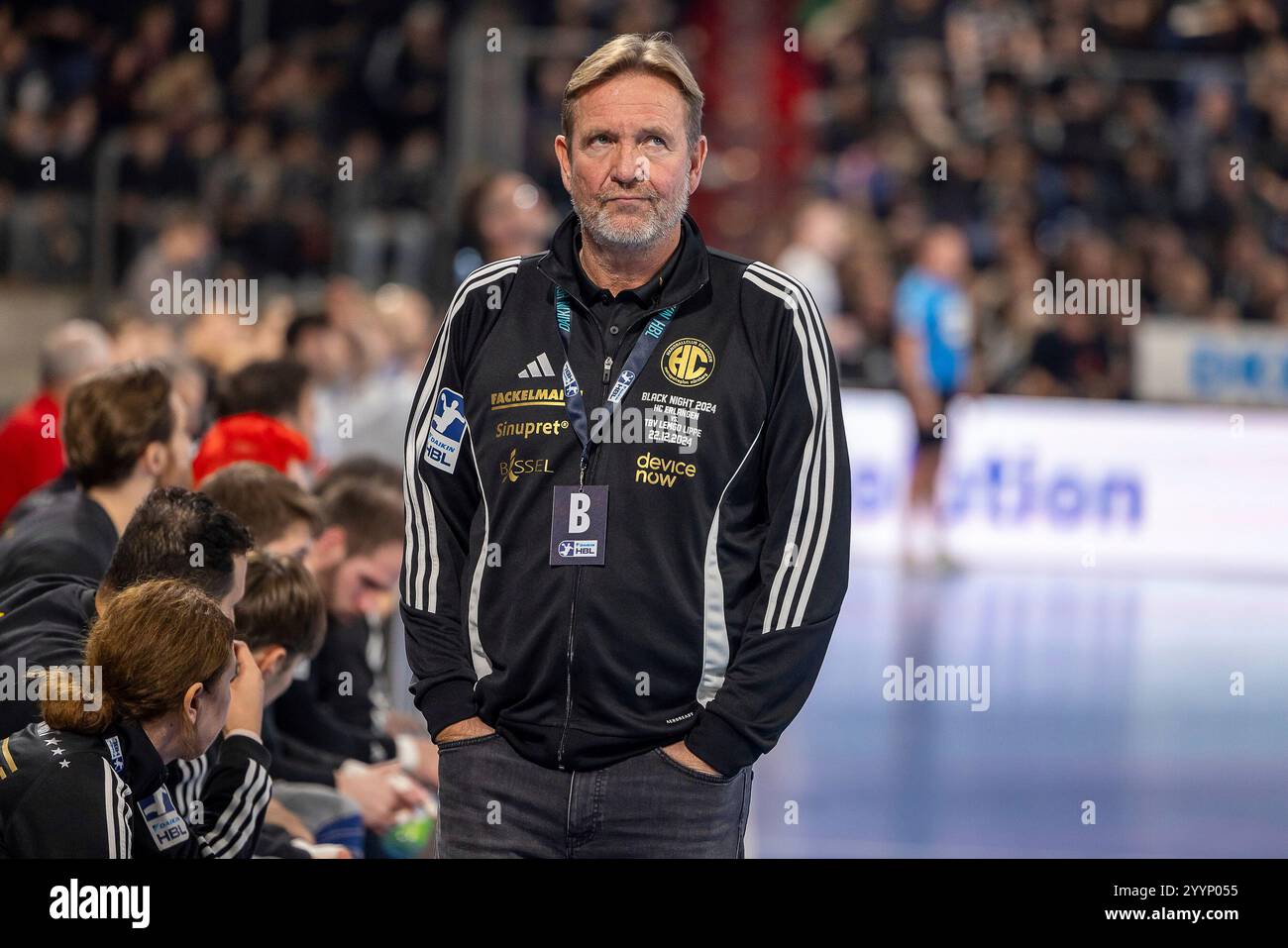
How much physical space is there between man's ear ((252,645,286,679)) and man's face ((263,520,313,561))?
458 mm

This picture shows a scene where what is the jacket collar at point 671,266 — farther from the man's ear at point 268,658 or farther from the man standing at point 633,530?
the man's ear at point 268,658

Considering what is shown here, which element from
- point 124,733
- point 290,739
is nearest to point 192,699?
point 124,733

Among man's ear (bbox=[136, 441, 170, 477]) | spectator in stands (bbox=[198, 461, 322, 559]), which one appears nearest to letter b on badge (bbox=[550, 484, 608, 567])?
spectator in stands (bbox=[198, 461, 322, 559])

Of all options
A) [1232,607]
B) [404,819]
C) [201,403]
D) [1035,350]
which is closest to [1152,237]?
[1035,350]

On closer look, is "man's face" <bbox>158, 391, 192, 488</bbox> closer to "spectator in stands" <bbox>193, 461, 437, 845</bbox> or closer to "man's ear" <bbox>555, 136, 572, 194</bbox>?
"spectator in stands" <bbox>193, 461, 437, 845</bbox>

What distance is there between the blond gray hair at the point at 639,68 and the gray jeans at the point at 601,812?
1126mm

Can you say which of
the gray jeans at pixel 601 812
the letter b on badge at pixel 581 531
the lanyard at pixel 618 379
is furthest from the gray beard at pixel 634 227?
the gray jeans at pixel 601 812

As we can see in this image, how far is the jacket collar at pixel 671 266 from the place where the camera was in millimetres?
3129

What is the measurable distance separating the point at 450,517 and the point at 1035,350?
12.0 meters

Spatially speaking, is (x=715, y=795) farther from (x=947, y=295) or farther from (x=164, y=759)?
(x=947, y=295)

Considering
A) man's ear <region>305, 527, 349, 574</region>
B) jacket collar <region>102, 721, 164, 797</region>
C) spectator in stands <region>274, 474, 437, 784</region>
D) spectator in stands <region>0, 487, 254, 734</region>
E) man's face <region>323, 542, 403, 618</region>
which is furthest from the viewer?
man's face <region>323, 542, 403, 618</region>

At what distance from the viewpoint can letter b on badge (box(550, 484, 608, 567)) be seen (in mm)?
2998

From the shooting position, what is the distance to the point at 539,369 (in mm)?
3102

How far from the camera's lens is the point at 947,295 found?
45.2 ft
